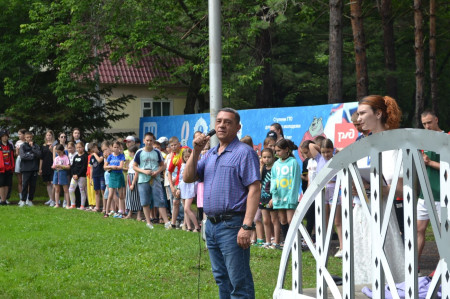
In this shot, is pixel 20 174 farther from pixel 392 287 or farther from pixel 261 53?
pixel 392 287

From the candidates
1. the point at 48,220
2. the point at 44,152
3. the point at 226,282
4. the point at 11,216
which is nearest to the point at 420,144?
the point at 226,282

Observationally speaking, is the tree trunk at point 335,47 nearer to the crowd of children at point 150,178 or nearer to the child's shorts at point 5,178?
the crowd of children at point 150,178

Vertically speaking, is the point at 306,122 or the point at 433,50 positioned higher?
the point at 433,50

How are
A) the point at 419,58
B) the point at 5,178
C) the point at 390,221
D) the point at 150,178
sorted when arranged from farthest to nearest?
the point at 419,58 < the point at 5,178 < the point at 150,178 < the point at 390,221

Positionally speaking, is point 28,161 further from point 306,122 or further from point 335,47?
point 335,47

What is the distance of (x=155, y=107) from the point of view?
4828 cm

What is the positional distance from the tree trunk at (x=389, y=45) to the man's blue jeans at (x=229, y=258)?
90.4ft

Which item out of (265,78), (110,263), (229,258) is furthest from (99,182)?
(265,78)

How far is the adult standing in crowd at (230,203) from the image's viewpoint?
639cm

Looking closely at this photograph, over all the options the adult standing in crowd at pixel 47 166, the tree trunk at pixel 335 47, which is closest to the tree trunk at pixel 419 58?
the tree trunk at pixel 335 47

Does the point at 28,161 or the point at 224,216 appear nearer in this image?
the point at 224,216

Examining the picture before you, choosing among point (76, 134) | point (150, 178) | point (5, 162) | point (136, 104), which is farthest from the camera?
point (136, 104)

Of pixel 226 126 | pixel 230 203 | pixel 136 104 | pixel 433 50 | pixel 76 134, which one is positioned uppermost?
pixel 433 50

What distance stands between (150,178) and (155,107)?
32.6m
